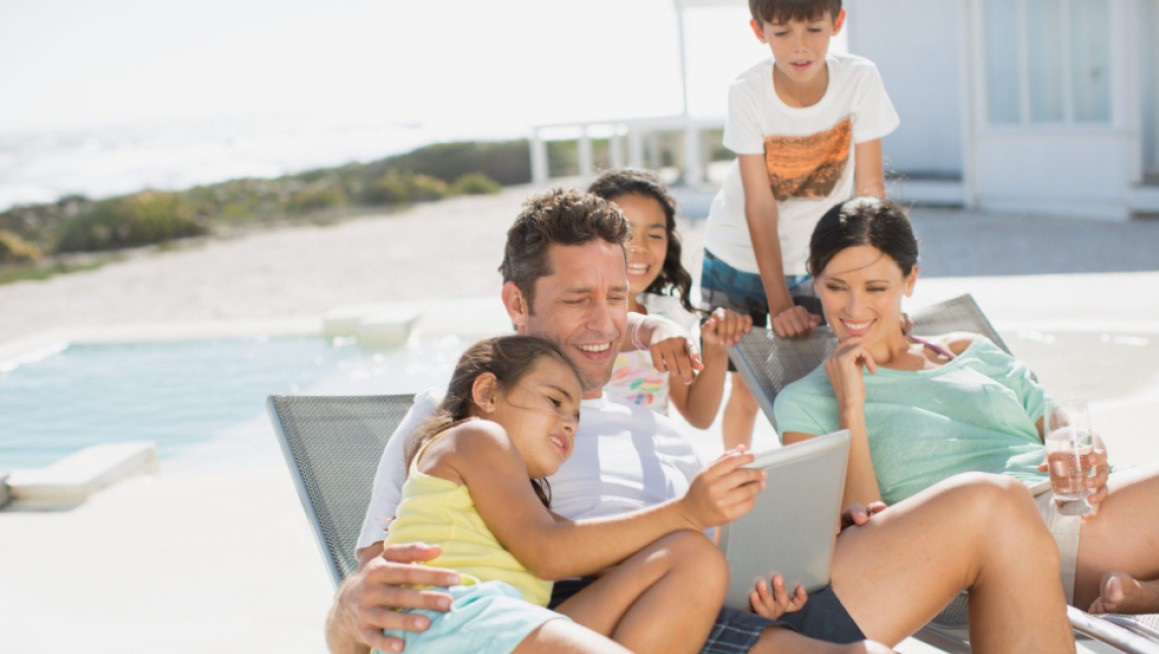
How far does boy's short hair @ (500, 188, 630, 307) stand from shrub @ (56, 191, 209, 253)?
22699 mm

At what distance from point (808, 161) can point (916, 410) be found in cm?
118

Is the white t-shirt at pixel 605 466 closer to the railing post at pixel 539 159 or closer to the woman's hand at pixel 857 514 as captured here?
the woman's hand at pixel 857 514

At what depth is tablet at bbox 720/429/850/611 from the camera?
2109 mm

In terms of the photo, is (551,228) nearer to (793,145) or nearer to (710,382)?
(710,382)

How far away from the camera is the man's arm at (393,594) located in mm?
1970

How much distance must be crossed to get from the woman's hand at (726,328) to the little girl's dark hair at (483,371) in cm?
109

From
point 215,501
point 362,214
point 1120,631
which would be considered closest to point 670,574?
point 1120,631

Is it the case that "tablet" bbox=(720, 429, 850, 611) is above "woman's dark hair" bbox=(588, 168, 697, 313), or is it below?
below

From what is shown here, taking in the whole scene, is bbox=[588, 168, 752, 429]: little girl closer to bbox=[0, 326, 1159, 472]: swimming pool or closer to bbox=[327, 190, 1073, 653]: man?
bbox=[327, 190, 1073, 653]: man

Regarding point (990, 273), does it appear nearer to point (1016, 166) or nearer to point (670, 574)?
point (1016, 166)

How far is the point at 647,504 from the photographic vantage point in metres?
2.50

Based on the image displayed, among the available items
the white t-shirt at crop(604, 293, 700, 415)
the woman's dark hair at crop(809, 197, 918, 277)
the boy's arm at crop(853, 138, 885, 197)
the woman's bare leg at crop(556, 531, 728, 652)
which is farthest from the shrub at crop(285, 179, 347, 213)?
the woman's bare leg at crop(556, 531, 728, 652)

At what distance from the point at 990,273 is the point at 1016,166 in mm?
4029

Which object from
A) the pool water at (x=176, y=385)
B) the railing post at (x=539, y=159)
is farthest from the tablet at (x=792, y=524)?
the railing post at (x=539, y=159)
